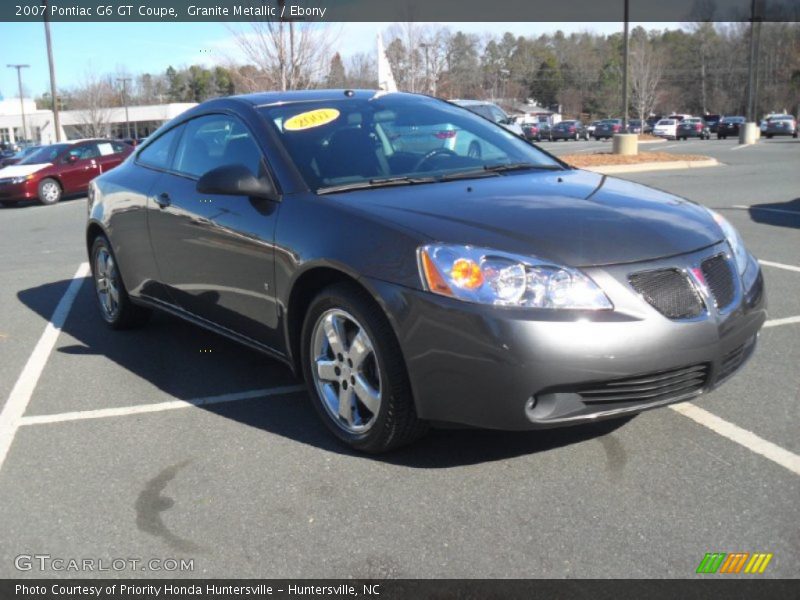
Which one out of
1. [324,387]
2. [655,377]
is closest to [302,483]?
[324,387]

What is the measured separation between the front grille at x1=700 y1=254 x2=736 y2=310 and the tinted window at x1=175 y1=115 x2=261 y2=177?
212cm

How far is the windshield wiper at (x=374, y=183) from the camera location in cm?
377

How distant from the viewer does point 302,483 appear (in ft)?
10.9

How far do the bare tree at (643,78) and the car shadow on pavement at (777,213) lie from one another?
65220 mm

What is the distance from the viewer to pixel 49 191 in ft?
61.0

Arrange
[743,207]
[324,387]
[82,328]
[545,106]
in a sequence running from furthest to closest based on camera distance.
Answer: [545,106] → [743,207] → [82,328] → [324,387]

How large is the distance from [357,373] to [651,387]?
3.90 ft

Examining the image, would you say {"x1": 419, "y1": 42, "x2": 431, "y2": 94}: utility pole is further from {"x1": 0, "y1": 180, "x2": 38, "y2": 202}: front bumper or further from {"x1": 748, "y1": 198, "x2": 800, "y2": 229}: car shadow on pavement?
{"x1": 748, "y1": 198, "x2": 800, "y2": 229}: car shadow on pavement

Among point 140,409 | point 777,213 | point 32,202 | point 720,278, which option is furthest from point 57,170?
point 720,278

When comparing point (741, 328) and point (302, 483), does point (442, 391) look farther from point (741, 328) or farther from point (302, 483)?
point (741, 328)

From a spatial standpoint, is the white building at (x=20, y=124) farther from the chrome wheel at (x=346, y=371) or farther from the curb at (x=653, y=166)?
the chrome wheel at (x=346, y=371)

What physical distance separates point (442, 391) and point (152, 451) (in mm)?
1472

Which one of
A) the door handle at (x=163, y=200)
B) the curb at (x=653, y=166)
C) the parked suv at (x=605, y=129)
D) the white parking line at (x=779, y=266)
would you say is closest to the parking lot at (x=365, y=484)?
the door handle at (x=163, y=200)

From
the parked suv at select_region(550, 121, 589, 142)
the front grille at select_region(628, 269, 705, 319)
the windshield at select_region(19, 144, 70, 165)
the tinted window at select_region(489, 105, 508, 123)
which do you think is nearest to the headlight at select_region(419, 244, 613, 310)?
the front grille at select_region(628, 269, 705, 319)
